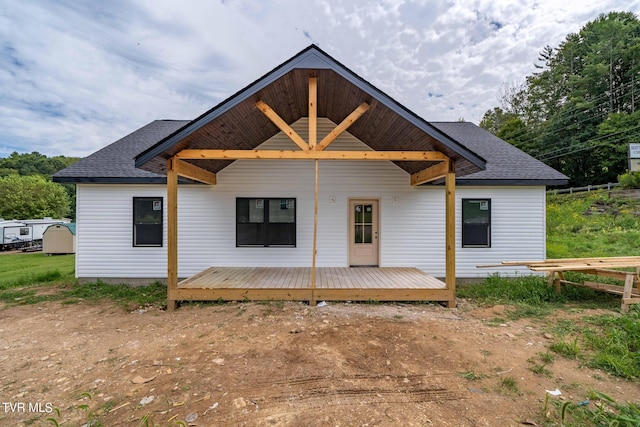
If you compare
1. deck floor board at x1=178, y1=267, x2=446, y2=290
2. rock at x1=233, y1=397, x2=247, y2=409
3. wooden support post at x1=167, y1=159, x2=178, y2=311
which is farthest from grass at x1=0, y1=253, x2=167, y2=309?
rock at x1=233, y1=397, x2=247, y2=409

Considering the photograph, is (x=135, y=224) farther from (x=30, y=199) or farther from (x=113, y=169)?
(x=30, y=199)

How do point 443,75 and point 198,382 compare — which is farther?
point 443,75

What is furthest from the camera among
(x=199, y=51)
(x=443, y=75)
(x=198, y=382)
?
(x=443, y=75)

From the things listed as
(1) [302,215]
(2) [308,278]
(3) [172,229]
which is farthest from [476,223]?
(3) [172,229]

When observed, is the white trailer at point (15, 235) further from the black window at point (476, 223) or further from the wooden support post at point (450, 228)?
the black window at point (476, 223)

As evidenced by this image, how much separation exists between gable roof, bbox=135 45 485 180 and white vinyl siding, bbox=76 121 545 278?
98 centimetres

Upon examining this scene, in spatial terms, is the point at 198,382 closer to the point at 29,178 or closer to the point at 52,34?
the point at 52,34

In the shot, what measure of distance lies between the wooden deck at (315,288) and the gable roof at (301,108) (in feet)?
7.87

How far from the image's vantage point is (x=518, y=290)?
591 centimetres

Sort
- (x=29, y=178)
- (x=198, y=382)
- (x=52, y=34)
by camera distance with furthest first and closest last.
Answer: (x=29, y=178), (x=52, y=34), (x=198, y=382)

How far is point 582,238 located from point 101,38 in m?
22.7

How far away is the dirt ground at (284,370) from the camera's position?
2.34m

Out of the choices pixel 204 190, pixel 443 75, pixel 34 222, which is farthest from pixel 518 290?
pixel 34 222

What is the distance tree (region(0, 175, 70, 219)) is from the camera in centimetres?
3331
